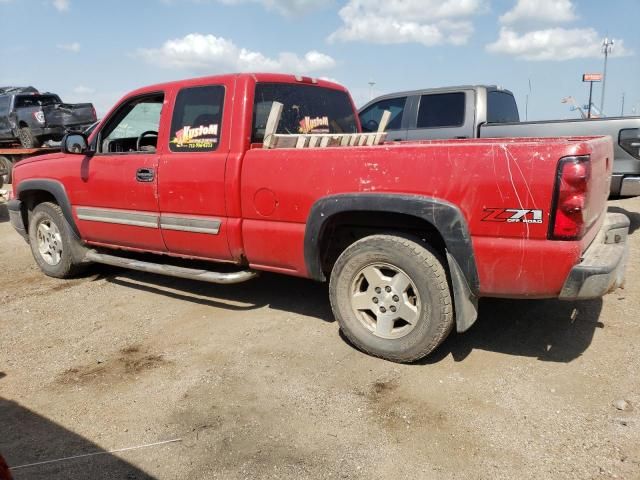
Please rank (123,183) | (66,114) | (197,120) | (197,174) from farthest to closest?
(66,114) < (123,183) < (197,120) < (197,174)

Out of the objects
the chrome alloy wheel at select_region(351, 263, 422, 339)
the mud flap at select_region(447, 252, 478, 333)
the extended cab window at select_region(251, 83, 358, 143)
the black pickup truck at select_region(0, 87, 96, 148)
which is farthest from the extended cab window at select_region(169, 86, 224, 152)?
the black pickup truck at select_region(0, 87, 96, 148)

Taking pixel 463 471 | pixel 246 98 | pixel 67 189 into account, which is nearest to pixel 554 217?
pixel 463 471

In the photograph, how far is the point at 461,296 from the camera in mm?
3045

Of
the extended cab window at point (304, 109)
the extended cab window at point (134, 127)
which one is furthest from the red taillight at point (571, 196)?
the extended cab window at point (134, 127)

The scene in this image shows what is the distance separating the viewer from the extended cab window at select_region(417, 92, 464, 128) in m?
7.34

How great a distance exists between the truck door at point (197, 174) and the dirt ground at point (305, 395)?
0.71 meters

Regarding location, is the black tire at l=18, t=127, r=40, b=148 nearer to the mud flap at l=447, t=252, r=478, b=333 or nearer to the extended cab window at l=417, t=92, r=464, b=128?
the extended cab window at l=417, t=92, r=464, b=128

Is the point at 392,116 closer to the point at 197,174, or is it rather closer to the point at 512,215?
the point at 197,174

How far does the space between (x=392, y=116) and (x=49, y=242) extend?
5.06 meters

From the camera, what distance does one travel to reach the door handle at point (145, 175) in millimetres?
4242

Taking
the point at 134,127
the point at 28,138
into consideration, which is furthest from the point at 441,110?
the point at 28,138

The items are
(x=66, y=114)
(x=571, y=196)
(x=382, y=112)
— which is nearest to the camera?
(x=571, y=196)

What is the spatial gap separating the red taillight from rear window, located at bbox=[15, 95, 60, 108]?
15951mm

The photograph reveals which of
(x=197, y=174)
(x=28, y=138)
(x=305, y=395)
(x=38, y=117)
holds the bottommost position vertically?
(x=305, y=395)
